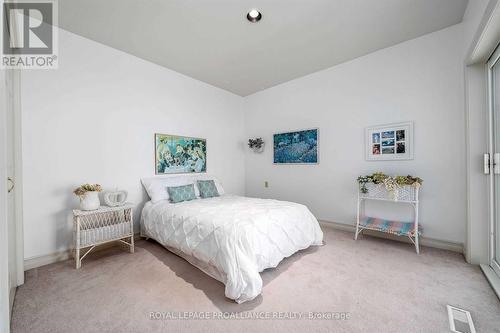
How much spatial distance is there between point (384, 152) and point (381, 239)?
51.1 inches

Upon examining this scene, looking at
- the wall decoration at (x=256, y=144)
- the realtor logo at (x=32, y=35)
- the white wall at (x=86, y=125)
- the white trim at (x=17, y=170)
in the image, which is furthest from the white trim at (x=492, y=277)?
the realtor logo at (x=32, y=35)

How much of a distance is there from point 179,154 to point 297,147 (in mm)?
2261

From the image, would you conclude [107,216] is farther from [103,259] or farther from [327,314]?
[327,314]

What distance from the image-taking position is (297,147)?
4.11 m

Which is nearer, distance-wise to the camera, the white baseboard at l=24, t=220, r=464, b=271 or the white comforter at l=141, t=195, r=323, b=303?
the white comforter at l=141, t=195, r=323, b=303

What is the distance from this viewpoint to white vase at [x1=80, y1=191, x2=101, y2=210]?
243cm

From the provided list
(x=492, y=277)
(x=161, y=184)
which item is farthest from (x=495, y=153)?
(x=161, y=184)

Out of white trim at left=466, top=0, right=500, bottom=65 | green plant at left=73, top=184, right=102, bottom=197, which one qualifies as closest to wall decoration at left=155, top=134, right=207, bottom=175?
green plant at left=73, top=184, right=102, bottom=197

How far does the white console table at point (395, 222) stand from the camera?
259 cm

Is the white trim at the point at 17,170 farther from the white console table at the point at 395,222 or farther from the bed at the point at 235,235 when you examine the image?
the white console table at the point at 395,222

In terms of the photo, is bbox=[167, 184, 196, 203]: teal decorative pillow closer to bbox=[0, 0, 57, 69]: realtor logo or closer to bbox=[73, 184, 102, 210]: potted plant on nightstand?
bbox=[73, 184, 102, 210]: potted plant on nightstand

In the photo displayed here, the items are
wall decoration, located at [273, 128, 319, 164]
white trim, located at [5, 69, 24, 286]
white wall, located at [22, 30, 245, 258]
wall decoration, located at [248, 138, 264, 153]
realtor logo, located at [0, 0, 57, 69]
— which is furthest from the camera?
wall decoration, located at [248, 138, 264, 153]

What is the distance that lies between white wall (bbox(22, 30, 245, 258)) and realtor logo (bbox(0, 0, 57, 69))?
0.32 feet

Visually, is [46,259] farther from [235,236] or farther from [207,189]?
[235,236]
